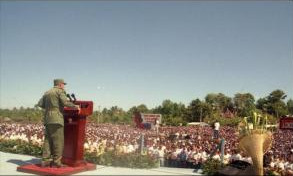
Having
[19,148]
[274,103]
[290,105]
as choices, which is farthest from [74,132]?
[290,105]

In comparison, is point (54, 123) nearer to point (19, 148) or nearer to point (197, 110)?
point (19, 148)

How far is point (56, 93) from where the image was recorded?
21.4 feet

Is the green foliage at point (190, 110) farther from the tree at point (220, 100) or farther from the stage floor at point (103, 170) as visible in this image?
the stage floor at point (103, 170)

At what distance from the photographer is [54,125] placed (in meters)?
6.46

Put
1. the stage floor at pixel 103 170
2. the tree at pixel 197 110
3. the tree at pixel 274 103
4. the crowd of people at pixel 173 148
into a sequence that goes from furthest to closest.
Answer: the tree at pixel 274 103
the tree at pixel 197 110
the crowd of people at pixel 173 148
the stage floor at pixel 103 170

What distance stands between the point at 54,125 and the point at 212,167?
2.99 meters

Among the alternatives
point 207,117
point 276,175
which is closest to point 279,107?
point 207,117

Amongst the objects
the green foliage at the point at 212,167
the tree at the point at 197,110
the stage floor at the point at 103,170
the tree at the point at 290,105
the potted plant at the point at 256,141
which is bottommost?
the stage floor at the point at 103,170

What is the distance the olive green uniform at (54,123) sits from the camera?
21.1 feet

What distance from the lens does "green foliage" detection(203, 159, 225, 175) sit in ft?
23.2

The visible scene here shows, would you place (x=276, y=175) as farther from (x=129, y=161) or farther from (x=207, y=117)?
(x=207, y=117)

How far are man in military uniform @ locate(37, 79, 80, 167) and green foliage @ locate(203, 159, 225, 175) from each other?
2631 mm

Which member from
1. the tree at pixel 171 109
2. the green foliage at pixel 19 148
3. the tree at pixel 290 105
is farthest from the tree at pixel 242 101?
the green foliage at pixel 19 148

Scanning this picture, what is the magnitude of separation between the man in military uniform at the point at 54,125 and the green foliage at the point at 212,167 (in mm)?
2631
